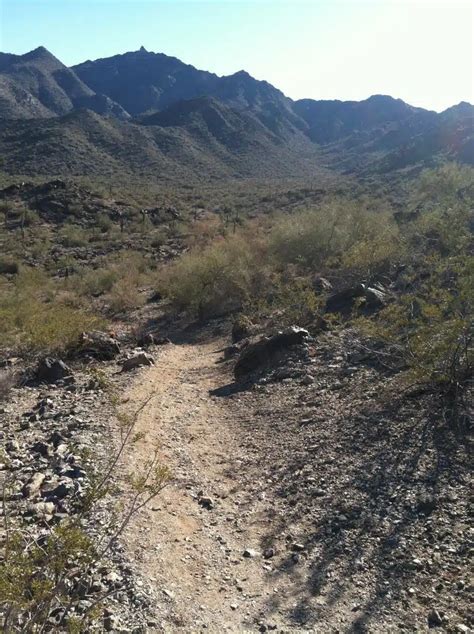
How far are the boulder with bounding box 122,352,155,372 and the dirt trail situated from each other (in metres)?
1.50

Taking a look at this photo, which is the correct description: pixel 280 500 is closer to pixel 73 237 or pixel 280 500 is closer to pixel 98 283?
pixel 98 283

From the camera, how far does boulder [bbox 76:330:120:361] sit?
1161 cm

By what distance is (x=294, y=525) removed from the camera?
5582mm

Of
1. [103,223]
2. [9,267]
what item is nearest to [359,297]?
[9,267]

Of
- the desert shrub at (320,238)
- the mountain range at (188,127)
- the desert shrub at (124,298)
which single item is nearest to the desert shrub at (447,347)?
the desert shrub at (320,238)

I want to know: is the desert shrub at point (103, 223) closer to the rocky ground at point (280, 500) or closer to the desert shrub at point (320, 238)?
the desert shrub at point (320, 238)

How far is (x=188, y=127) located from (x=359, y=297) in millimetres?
79939

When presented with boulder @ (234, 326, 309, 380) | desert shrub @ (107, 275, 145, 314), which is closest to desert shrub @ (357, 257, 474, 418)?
boulder @ (234, 326, 309, 380)

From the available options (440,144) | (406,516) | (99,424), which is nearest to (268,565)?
(406,516)

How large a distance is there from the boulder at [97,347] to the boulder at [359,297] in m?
5.03

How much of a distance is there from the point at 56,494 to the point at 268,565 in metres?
2.28

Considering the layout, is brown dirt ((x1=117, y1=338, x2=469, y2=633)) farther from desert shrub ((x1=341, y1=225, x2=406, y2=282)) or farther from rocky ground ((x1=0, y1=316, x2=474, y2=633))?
desert shrub ((x1=341, y1=225, x2=406, y2=282))

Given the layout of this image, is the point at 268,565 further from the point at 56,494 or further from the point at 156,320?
the point at 156,320

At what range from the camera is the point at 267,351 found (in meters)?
10.5
